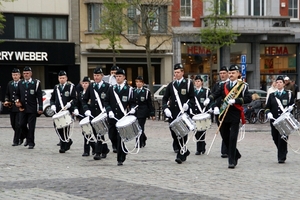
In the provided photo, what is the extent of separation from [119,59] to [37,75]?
499 centimetres

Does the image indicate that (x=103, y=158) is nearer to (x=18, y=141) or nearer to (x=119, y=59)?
(x=18, y=141)

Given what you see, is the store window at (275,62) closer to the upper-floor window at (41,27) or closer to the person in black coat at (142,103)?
the upper-floor window at (41,27)

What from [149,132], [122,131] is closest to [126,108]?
[122,131]

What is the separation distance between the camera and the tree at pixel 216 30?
4272 cm

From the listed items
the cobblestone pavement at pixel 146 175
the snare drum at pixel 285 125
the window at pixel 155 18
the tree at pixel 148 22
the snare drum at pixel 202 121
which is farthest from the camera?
the tree at pixel 148 22

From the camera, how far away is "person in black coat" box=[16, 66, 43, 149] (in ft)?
64.9

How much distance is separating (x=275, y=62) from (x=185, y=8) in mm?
6981

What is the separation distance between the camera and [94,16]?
46562 millimetres

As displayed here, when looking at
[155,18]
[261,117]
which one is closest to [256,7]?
[155,18]

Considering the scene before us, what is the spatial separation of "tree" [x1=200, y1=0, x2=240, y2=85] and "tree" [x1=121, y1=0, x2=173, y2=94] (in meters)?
2.20

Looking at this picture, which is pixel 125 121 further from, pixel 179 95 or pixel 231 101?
pixel 231 101

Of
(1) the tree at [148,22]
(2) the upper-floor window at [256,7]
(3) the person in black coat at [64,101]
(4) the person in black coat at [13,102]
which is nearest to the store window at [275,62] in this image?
(2) the upper-floor window at [256,7]

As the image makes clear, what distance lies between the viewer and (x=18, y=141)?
68.0ft

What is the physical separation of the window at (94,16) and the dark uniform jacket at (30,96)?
26.4 m
